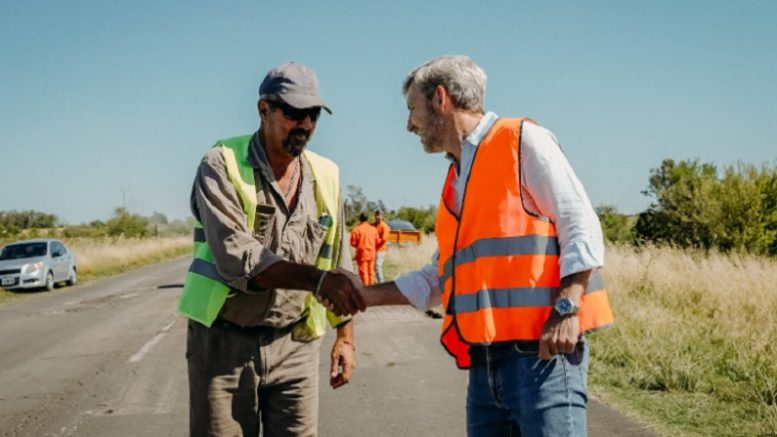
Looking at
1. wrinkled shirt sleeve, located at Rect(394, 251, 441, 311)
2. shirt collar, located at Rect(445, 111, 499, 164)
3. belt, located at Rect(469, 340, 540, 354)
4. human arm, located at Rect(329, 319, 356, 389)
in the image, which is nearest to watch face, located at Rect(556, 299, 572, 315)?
belt, located at Rect(469, 340, 540, 354)

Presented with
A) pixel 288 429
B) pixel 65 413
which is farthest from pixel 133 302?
pixel 288 429

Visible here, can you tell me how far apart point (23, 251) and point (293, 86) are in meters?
22.3

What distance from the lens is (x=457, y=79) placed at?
8.87 ft

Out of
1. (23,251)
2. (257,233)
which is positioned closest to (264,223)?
(257,233)

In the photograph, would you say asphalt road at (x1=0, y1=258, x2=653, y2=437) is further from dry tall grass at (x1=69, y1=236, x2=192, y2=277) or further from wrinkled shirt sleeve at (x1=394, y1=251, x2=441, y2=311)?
dry tall grass at (x1=69, y1=236, x2=192, y2=277)

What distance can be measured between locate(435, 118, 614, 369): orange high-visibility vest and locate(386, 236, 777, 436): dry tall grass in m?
3.36

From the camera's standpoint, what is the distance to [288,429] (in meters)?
3.06

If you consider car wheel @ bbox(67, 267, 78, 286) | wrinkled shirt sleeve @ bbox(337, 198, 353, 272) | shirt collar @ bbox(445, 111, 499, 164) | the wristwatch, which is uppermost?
shirt collar @ bbox(445, 111, 499, 164)

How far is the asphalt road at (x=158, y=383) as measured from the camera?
5.84 meters

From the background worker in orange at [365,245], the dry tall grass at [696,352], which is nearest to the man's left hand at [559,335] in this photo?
the dry tall grass at [696,352]

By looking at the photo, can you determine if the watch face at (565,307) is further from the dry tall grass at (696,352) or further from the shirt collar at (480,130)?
the dry tall grass at (696,352)

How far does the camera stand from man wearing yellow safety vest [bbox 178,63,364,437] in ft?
9.48

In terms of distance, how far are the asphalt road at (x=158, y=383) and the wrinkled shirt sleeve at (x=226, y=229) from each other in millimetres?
3078

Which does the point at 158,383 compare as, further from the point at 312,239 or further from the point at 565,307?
the point at 565,307
